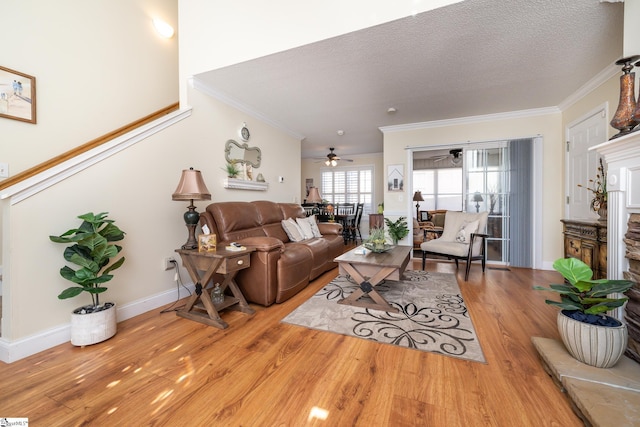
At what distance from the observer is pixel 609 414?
109cm

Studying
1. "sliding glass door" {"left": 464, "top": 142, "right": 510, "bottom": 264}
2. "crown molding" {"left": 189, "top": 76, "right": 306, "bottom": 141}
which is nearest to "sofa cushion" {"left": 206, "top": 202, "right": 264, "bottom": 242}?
"crown molding" {"left": 189, "top": 76, "right": 306, "bottom": 141}

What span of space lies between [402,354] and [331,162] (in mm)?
5549

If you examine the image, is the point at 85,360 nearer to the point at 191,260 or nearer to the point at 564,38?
the point at 191,260

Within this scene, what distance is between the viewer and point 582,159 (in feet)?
10.8

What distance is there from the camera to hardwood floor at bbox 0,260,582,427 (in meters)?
1.21

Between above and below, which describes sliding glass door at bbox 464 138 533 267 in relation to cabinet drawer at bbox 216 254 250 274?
above

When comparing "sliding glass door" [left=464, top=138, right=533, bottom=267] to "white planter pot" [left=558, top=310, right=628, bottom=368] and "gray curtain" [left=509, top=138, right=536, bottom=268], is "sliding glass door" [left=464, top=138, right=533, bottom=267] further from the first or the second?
"white planter pot" [left=558, top=310, right=628, bottom=368]

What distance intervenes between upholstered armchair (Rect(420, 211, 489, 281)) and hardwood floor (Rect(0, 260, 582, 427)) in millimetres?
1396

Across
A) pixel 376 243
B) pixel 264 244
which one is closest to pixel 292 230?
pixel 264 244

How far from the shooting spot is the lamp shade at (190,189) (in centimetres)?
236

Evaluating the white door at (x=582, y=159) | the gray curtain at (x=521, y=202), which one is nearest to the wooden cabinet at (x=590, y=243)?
the white door at (x=582, y=159)

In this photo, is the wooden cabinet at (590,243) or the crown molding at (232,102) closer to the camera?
the wooden cabinet at (590,243)

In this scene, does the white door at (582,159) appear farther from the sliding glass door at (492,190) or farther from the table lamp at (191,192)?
the table lamp at (191,192)

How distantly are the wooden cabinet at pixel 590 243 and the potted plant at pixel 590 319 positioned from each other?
43.3 inches
